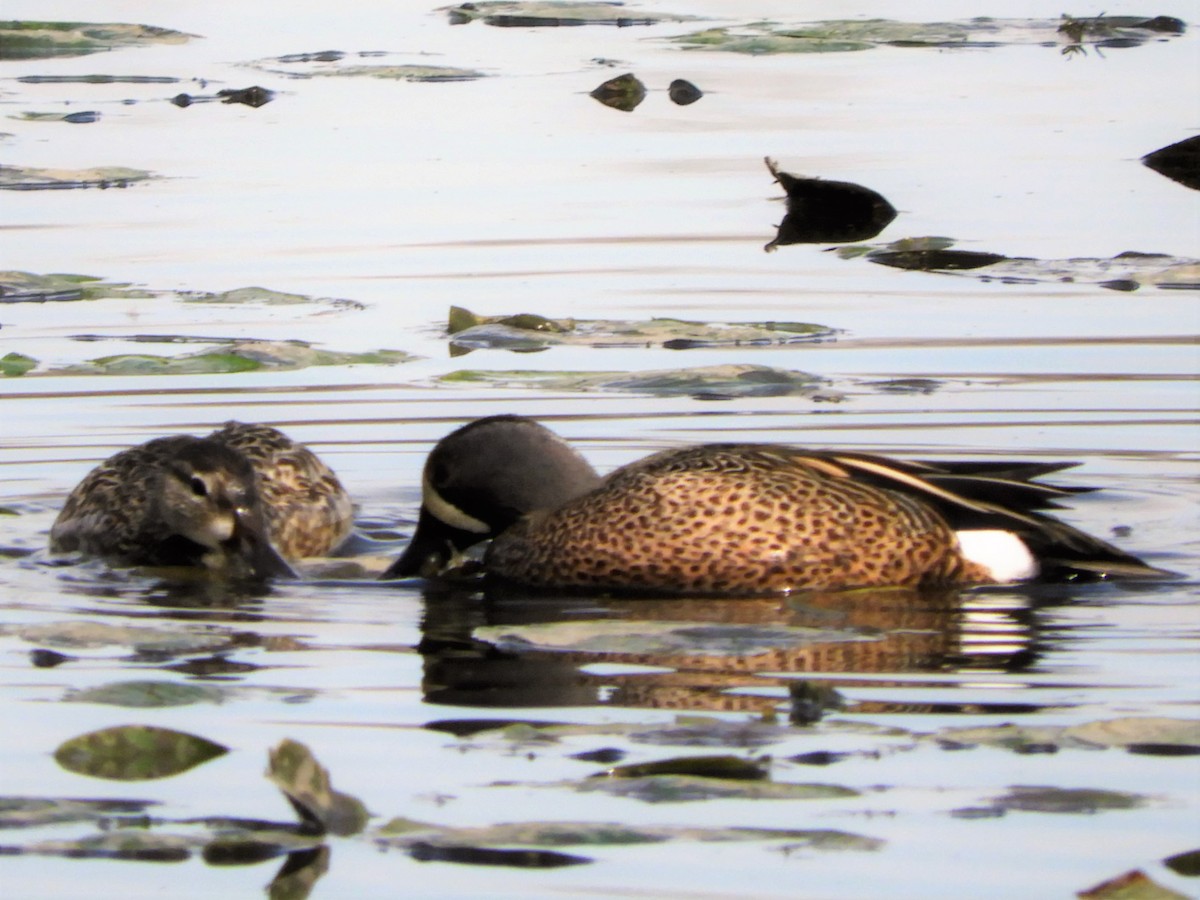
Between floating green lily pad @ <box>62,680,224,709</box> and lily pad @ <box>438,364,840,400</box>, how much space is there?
4287mm

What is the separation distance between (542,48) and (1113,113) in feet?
22.3

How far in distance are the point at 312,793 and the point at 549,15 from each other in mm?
18859

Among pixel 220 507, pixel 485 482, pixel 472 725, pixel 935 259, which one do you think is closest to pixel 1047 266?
pixel 935 259

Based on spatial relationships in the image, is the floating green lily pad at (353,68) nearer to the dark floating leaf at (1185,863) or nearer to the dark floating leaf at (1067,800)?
the dark floating leaf at (1067,800)

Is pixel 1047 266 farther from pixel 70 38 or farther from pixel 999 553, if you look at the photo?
pixel 70 38

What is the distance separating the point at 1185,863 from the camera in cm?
434

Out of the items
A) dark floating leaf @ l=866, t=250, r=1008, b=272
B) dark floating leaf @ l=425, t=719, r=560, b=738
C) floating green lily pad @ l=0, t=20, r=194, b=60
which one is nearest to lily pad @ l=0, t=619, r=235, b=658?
dark floating leaf @ l=425, t=719, r=560, b=738

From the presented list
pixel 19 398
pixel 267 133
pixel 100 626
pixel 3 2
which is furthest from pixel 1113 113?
pixel 3 2

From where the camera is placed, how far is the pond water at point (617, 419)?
4648 millimetres

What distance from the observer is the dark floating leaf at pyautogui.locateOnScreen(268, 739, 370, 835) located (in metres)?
4.35

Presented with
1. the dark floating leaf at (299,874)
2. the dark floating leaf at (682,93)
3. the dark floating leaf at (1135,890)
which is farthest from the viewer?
the dark floating leaf at (682,93)


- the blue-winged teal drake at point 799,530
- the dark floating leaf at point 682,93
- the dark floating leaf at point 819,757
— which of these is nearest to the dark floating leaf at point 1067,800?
the dark floating leaf at point 819,757

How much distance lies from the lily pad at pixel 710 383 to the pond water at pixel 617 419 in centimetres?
4

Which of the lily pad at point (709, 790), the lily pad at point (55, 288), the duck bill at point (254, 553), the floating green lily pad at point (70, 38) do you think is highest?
Answer: the floating green lily pad at point (70, 38)
